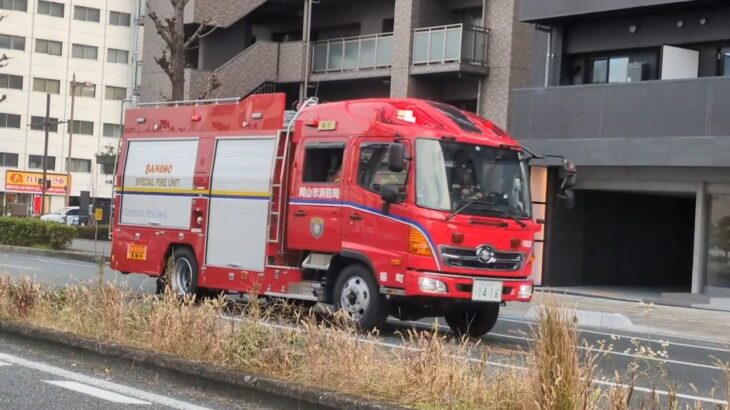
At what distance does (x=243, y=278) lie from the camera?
46.6 ft

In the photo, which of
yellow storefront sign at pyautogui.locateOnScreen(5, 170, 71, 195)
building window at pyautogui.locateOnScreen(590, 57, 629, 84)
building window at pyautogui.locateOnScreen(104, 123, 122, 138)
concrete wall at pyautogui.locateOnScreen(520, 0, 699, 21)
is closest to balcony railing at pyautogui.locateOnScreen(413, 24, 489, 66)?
concrete wall at pyautogui.locateOnScreen(520, 0, 699, 21)

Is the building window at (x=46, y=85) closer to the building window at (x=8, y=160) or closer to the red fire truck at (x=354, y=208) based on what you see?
the building window at (x=8, y=160)

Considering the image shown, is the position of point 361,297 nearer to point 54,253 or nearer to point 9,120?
point 54,253

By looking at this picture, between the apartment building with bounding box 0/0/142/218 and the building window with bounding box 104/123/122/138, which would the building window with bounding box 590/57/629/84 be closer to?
the apartment building with bounding box 0/0/142/218

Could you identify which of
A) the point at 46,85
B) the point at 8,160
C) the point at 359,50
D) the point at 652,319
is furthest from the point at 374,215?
the point at 46,85

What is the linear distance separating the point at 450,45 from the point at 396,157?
1872 centimetres

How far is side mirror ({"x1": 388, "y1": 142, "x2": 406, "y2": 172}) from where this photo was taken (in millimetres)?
11945

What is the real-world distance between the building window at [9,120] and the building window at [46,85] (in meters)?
2.79

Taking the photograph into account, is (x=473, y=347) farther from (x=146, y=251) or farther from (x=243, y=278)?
(x=146, y=251)

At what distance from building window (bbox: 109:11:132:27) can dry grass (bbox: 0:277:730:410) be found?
250 feet

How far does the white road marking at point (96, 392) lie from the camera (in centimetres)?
749

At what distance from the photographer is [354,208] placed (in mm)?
12727

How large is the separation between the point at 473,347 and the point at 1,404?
12.6 feet

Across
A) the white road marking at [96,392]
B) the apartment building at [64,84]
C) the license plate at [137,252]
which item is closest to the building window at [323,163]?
the license plate at [137,252]
